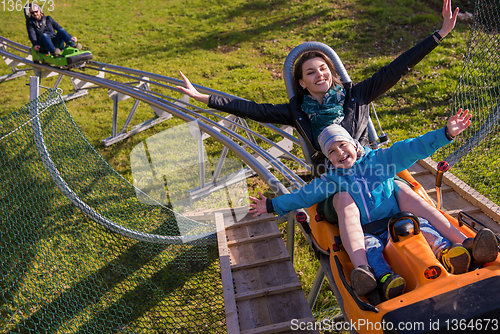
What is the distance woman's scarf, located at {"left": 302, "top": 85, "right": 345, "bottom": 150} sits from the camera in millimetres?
2414

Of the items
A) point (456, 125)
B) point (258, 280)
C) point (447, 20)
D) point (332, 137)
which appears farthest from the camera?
point (258, 280)

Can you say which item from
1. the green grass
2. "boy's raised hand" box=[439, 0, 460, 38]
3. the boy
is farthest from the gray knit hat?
the green grass

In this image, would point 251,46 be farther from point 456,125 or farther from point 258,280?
point 456,125

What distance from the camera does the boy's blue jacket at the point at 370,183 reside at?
1.97 meters

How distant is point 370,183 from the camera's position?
1.99 meters

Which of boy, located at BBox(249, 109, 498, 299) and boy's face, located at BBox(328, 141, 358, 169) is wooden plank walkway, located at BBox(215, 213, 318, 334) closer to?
boy, located at BBox(249, 109, 498, 299)

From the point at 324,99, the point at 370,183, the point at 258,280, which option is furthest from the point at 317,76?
the point at 258,280

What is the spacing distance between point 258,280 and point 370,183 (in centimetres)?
124

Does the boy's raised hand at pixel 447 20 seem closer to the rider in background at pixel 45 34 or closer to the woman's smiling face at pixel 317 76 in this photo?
the woman's smiling face at pixel 317 76

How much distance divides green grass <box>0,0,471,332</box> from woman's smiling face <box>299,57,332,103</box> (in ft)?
5.82

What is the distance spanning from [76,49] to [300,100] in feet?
12.9

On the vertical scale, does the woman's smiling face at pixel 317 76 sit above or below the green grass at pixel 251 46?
below

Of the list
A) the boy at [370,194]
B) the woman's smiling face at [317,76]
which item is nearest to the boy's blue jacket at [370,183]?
the boy at [370,194]

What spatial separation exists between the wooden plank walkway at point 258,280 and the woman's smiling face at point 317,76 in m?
1.29
